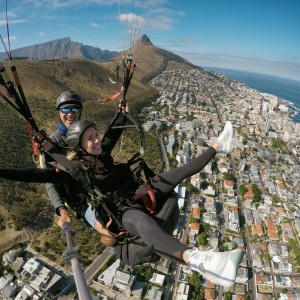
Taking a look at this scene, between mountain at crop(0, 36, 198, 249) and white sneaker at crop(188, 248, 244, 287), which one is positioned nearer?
white sneaker at crop(188, 248, 244, 287)

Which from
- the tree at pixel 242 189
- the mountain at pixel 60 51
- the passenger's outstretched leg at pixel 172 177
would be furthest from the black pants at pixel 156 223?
the mountain at pixel 60 51

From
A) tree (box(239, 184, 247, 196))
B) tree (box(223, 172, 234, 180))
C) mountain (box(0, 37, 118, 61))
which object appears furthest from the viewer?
mountain (box(0, 37, 118, 61))

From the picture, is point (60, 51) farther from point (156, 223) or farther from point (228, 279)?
point (228, 279)

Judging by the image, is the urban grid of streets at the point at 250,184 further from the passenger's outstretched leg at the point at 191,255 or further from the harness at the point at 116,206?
the passenger's outstretched leg at the point at 191,255

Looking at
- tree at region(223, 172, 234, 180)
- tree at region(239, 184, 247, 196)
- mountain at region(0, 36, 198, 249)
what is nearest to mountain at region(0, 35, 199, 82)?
mountain at region(0, 36, 198, 249)

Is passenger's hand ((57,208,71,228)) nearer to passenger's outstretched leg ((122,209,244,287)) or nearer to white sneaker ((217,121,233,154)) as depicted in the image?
passenger's outstretched leg ((122,209,244,287))

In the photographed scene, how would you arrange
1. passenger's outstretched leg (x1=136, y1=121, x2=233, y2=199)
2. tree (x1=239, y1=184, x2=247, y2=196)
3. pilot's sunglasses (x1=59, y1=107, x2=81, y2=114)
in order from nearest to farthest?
passenger's outstretched leg (x1=136, y1=121, x2=233, y2=199), pilot's sunglasses (x1=59, y1=107, x2=81, y2=114), tree (x1=239, y1=184, x2=247, y2=196)

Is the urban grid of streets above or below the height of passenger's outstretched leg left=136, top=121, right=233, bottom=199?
below
